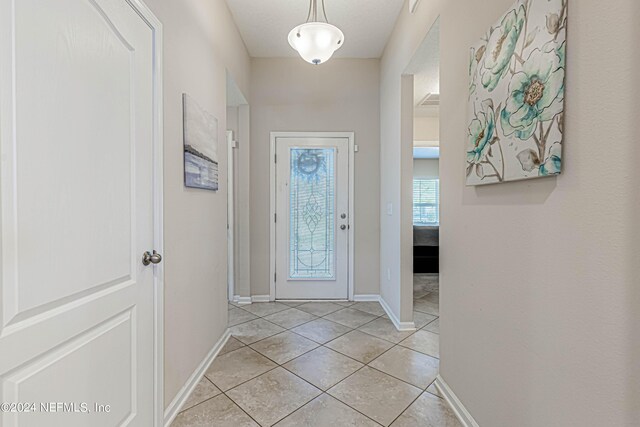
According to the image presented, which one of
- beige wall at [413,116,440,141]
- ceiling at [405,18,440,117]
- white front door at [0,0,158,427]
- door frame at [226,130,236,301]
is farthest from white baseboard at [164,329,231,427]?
beige wall at [413,116,440,141]

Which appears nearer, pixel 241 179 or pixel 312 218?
pixel 241 179

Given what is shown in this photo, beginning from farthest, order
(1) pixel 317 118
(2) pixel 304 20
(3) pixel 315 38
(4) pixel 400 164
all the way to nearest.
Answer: (1) pixel 317 118 → (2) pixel 304 20 → (4) pixel 400 164 → (3) pixel 315 38

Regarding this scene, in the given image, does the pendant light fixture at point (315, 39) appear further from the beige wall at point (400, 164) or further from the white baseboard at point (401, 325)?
the white baseboard at point (401, 325)

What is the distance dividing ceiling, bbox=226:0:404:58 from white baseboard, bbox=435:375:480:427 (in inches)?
117

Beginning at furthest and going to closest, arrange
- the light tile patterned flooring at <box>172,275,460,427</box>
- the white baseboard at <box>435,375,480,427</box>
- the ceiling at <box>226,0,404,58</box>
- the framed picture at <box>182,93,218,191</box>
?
the ceiling at <box>226,0,404,58</box>, the framed picture at <box>182,93,218,191</box>, the light tile patterned flooring at <box>172,275,460,427</box>, the white baseboard at <box>435,375,480,427</box>

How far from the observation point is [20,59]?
0.80m

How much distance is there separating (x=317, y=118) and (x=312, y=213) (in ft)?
3.70

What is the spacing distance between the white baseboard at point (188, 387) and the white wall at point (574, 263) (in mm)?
1555

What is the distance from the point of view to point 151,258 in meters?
1.42

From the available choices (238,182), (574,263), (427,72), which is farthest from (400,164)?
(574,263)

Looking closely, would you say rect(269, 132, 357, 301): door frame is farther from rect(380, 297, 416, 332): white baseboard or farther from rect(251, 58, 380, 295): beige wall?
rect(380, 297, 416, 332): white baseboard

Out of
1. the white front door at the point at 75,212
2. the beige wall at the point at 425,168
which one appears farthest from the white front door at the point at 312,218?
the beige wall at the point at 425,168

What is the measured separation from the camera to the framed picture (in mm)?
1828

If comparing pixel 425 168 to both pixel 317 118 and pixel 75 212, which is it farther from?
pixel 75 212
